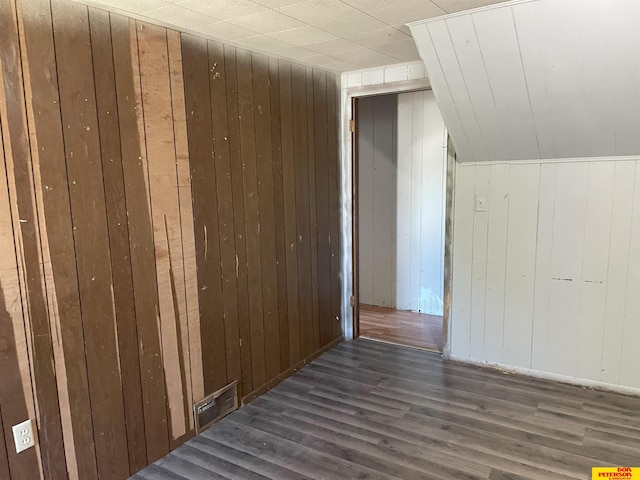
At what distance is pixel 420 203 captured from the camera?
4.37 metres

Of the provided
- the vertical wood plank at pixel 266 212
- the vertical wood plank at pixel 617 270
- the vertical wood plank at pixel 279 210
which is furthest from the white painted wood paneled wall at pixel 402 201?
the vertical wood plank at pixel 266 212

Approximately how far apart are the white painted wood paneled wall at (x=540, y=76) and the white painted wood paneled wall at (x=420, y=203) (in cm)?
145

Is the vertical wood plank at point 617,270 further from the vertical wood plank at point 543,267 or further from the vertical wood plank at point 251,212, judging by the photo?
the vertical wood plank at point 251,212

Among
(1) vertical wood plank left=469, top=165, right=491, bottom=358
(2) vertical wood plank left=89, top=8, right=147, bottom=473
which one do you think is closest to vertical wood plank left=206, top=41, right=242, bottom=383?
(2) vertical wood plank left=89, top=8, right=147, bottom=473

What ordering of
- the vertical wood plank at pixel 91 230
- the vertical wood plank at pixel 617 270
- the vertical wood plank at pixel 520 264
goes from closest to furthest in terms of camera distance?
the vertical wood plank at pixel 91 230
the vertical wood plank at pixel 617 270
the vertical wood plank at pixel 520 264

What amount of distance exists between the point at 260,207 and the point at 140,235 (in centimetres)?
83

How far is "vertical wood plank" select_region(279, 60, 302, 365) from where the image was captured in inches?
112

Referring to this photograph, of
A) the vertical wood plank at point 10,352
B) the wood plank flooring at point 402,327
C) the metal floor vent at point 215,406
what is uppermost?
the vertical wood plank at point 10,352

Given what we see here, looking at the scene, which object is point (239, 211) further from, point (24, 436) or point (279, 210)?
point (24, 436)

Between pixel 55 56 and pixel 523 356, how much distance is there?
304cm

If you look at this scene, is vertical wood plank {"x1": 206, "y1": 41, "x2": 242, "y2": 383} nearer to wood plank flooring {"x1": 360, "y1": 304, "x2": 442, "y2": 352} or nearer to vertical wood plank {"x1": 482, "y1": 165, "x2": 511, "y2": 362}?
wood plank flooring {"x1": 360, "y1": 304, "x2": 442, "y2": 352}

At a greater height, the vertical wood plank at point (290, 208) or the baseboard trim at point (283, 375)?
the vertical wood plank at point (290, 208)

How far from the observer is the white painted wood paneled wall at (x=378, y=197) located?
4.46 m

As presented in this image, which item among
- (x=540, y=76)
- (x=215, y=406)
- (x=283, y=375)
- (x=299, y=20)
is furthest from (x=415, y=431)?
(x=299, y=20)
